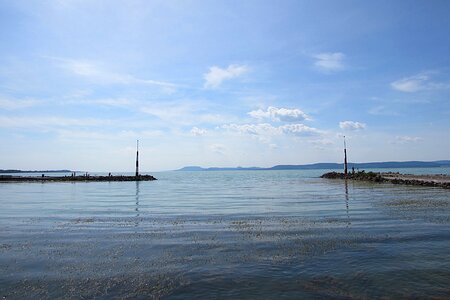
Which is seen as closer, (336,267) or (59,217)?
(336,267)

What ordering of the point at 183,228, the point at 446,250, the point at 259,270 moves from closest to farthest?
the point at 259,270, the point at 446,250, the point at 183,228

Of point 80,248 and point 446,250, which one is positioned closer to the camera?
point 446,250

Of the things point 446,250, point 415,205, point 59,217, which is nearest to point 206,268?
point 446,250

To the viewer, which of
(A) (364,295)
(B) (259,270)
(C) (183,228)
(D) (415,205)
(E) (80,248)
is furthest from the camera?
(D) (415,205)

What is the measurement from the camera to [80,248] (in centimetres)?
1442

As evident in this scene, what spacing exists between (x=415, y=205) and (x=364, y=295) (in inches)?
844

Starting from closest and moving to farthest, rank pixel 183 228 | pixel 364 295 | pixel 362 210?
1. pixel 364 295
2. pixel 183 228
3. pixel 362 210

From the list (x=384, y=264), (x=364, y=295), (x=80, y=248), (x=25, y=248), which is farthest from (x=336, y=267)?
(x=25, y=248)

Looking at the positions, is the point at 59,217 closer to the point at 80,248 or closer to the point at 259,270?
the point at 80,248

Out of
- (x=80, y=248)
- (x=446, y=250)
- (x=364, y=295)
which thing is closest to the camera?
(x=364, y=295)

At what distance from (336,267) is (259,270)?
8.20ft

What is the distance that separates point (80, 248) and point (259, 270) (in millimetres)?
7746

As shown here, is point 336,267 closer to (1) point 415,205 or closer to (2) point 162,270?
(2) point 162,270

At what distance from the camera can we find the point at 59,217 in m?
23.5
